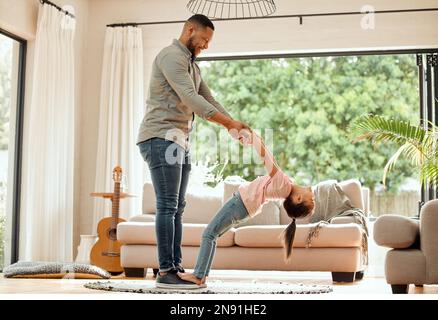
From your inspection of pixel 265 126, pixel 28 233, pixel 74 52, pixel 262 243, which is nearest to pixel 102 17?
pixel 74 52

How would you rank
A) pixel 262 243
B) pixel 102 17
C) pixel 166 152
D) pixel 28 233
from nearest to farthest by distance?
pixel 166 152 < pixel 262 243 < pixel 28 233 < pixel 102 17

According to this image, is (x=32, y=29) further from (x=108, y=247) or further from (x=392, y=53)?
(x=392, y=53)

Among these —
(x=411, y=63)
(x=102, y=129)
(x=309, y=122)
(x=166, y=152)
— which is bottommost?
(x=166, y=152)

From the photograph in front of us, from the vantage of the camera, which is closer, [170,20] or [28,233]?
[28,233]

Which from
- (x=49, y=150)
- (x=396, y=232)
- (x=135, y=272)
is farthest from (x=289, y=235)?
(x=49, y=150)

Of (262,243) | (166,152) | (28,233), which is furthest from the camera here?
(28,233)

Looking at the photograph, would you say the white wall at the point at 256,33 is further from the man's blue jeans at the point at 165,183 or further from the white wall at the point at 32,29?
the man's blue jeans at the point at 165,183

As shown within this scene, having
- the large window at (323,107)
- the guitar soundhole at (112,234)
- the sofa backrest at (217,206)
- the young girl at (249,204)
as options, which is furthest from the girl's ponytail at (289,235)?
the large window at (323,107)

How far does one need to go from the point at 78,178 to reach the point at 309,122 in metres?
5.25

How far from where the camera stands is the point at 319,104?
10.6 m

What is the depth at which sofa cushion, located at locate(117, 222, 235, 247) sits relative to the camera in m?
4.60

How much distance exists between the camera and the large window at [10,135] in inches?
215

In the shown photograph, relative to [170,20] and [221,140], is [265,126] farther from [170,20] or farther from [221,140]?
[170,20]

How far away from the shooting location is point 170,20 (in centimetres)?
639
